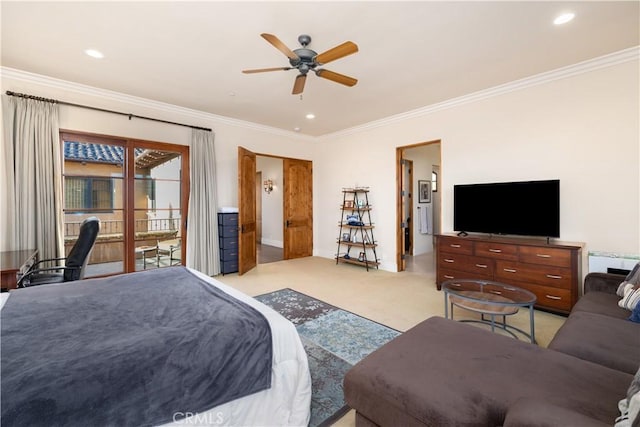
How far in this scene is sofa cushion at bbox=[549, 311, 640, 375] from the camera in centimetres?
149

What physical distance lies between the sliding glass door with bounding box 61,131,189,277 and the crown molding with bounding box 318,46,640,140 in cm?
400

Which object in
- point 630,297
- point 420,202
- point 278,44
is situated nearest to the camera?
point 630,297

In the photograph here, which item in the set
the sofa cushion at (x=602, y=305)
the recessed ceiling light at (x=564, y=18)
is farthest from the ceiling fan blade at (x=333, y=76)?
the sofa cushion at (x=602, y=305)

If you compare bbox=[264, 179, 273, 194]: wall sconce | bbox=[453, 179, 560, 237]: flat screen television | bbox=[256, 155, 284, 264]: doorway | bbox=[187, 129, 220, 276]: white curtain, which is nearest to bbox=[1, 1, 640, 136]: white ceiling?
bbox=[187, 129, 220, 276]: white curtain

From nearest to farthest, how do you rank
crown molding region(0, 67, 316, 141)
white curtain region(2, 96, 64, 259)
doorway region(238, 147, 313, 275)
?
white curtain region(2, 96, 64, 259) < crown molding region(0, 67, 316, 141) < doorway region(238, 147, 313, 275)

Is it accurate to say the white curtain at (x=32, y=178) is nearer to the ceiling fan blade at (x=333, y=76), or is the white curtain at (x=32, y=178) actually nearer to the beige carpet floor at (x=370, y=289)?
the beige carpet floor at (x=370, y=289)

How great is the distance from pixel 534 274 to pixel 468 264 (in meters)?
0.73

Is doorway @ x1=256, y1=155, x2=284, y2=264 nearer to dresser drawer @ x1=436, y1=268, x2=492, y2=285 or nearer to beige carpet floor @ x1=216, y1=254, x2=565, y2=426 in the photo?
beige carpet floor @ x1=216, y1=254, x2=565, y2=426

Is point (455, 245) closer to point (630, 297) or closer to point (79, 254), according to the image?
point (630, 297)

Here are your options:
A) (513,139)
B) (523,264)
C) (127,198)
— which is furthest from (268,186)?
(523,264)

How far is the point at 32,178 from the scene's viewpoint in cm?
348

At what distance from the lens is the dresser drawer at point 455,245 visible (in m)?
3.84

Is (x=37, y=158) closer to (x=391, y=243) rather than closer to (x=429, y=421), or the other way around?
(x=429, y=421)

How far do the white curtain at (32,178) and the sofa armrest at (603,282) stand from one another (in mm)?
5945
